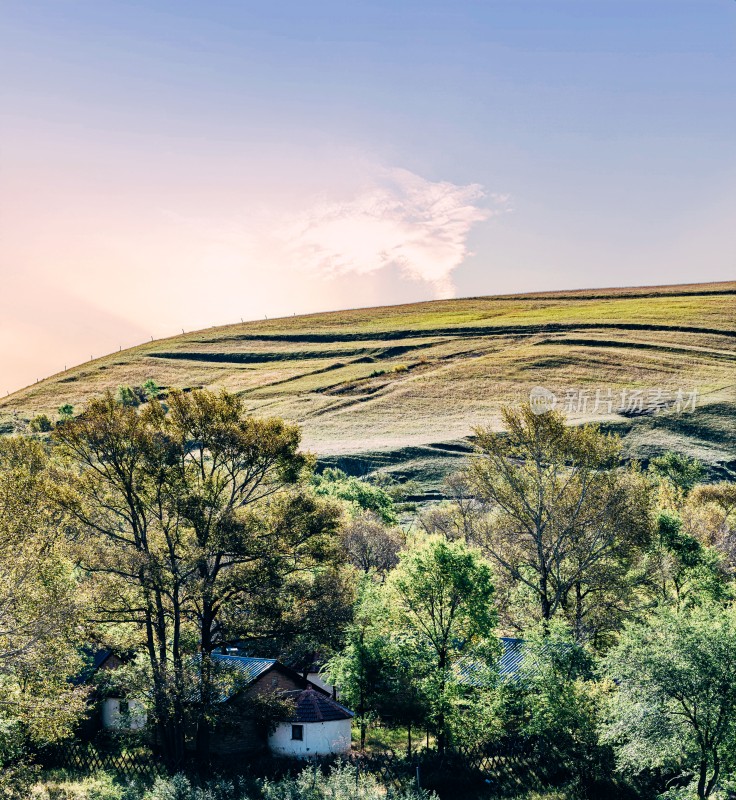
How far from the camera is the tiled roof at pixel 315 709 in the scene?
34.8 m

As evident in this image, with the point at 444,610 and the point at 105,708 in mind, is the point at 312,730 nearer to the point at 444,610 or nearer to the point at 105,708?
the point at 444,610

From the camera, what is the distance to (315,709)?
115 ft

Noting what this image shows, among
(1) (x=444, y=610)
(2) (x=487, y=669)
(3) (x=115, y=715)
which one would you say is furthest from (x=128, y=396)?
(2) (x=487, y=669)

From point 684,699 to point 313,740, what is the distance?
18.1 meters

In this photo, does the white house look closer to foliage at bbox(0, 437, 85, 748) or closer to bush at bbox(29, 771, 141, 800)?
bush at bbox(29, 771, 141, 800)

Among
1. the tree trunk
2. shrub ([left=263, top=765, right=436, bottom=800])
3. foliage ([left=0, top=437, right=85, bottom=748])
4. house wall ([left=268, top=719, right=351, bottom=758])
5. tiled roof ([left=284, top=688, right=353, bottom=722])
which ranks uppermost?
foliage ([left=0, top=437, right=85, bottom=748])

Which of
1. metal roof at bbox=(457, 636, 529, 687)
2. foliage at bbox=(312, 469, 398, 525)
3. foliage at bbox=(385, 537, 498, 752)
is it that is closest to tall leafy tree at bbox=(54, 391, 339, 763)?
foliage at bbox=(385, 537, 498, 752)

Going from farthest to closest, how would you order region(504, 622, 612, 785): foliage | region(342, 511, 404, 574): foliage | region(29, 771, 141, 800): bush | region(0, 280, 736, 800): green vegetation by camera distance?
region(342, 511, 404, 574): foliage → region(504, 622, 612, 785): foliage → region(0, 280, 736, 800): green vegetation → region(29, 771, 141, 800): bush

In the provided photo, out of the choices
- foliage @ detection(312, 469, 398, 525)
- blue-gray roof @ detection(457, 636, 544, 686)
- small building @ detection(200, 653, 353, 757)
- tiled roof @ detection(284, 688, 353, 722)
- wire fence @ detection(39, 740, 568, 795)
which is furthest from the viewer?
foliage @ detection(312, 469, 398, 525)

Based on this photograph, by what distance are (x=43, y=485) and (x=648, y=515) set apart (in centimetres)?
3316

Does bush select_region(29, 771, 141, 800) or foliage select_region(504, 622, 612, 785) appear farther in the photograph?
foliage select_region(504, 622, 612, 785)

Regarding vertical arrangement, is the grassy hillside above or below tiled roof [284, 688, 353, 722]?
above

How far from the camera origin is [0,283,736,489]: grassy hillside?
120 metres

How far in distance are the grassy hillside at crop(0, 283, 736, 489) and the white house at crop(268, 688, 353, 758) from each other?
73434mm
